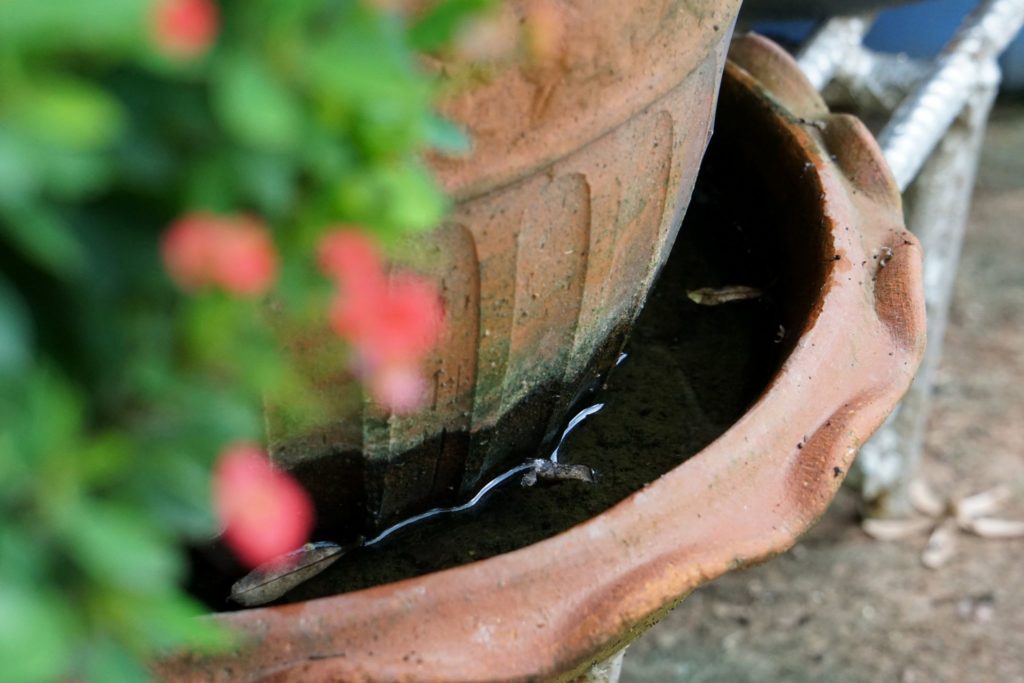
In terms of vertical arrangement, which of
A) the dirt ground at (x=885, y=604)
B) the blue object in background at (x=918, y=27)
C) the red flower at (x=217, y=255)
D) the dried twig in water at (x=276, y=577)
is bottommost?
the dirt ground at (x=885, y=604)

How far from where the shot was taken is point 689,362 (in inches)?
42.3

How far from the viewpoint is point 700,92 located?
0.81 meters

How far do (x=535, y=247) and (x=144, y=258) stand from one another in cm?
39

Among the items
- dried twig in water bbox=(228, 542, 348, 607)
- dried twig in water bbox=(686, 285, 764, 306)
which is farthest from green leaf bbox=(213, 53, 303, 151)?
dried twig in water bbox=(686, 285, 764, 306)

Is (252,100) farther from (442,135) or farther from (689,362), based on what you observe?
(689,362)

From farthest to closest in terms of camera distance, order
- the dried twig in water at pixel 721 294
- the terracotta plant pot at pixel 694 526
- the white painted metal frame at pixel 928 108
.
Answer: the white painted metal frame at pixel 928 108
the dried twig in water at pixel 721 294
the terracotta plant pot at pixel 694 526

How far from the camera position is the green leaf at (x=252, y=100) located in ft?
1.05

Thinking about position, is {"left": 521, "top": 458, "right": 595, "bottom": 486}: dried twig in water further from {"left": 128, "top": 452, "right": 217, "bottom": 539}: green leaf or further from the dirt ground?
the dirt ground

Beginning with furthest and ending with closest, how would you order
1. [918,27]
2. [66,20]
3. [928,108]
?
[918,27]
[928,108]
[66,20]

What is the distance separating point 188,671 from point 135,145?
0.38 m

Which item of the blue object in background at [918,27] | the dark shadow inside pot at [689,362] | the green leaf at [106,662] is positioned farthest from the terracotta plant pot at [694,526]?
the blue object in background at [918,27]

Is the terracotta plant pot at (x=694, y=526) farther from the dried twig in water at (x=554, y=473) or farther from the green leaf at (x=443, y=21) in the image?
the green leaf at (x=443, y=21)

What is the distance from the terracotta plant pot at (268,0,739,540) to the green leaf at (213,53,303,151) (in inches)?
12.6

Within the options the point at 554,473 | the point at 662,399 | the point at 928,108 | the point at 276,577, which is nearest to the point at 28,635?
the point at 276,577
